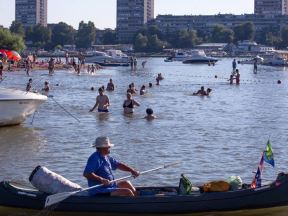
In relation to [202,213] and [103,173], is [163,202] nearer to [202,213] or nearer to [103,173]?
[202,213]

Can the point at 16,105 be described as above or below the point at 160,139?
above

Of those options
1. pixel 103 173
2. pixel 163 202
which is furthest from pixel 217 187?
pixel 103 173

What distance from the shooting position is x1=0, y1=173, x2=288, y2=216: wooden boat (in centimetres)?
1328

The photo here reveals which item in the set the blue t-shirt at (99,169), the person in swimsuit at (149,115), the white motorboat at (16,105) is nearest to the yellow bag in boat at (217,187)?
the blue t-shirt at (99,169)

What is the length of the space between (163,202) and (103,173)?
4.07ft

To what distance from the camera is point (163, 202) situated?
13.3 meters

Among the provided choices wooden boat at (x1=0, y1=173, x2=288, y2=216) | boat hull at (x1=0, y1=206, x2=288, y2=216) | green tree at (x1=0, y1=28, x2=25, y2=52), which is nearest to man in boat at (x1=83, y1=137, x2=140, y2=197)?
wooden boat at (x1=0, y1=173, x2=288, y2=216)

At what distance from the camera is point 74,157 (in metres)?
20.5

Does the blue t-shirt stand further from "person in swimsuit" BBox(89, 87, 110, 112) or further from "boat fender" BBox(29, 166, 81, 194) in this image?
"person in swimsuit" BBox(89, 87, 110, 112)

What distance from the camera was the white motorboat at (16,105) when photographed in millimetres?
24562

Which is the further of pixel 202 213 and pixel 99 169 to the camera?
pixel 202 213

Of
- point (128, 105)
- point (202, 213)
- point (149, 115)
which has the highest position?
point (128, 105)

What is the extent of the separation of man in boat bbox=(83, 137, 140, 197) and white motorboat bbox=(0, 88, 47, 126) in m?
11.5

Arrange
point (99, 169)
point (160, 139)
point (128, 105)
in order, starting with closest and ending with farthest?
point (99, 169)
point (160, 139)
point (128, 105)
